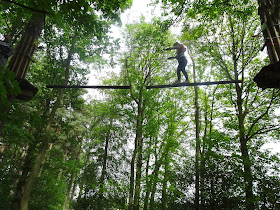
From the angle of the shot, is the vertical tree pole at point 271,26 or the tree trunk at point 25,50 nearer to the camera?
the vertical tree pole at point 271,26

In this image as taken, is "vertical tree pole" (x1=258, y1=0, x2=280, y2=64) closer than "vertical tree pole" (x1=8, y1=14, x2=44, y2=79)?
Yes

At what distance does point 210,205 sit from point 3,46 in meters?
8.65

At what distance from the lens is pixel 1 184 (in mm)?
9984

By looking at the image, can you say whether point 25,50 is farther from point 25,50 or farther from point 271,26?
point 271,26

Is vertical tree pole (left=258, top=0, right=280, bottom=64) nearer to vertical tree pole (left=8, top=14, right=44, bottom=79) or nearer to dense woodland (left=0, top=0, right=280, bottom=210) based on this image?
dense woodland (left=0, top=0, right=280, bottom=210)

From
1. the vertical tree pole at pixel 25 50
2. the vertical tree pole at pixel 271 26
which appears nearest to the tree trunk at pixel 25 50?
the vertical tree pole at pixel 25 50

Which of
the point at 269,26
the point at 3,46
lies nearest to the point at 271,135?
the point at 269,26

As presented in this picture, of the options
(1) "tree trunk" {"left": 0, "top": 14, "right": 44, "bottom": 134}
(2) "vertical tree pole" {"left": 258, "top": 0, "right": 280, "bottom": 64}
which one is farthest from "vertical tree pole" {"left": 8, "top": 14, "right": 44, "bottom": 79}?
(2) "vertical tree pole" {"left": 258, "top": 0, "right": 280, "bottom": 64}

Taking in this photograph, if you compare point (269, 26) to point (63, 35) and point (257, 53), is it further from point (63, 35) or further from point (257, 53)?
point (63, 35)

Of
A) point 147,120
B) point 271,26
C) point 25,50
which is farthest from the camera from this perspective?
point 147,120

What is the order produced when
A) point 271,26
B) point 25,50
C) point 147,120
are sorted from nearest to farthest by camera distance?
point 271,26 → point 25,50 → point 147,120

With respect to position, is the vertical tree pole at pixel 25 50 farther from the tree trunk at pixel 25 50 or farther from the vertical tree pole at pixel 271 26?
the vertical tree pole at pixel 271 26

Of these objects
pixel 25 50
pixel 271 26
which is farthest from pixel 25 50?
pixel 271 26

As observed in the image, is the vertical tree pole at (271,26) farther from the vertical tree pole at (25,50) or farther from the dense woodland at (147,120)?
the vertical tree pole at (25,50)
